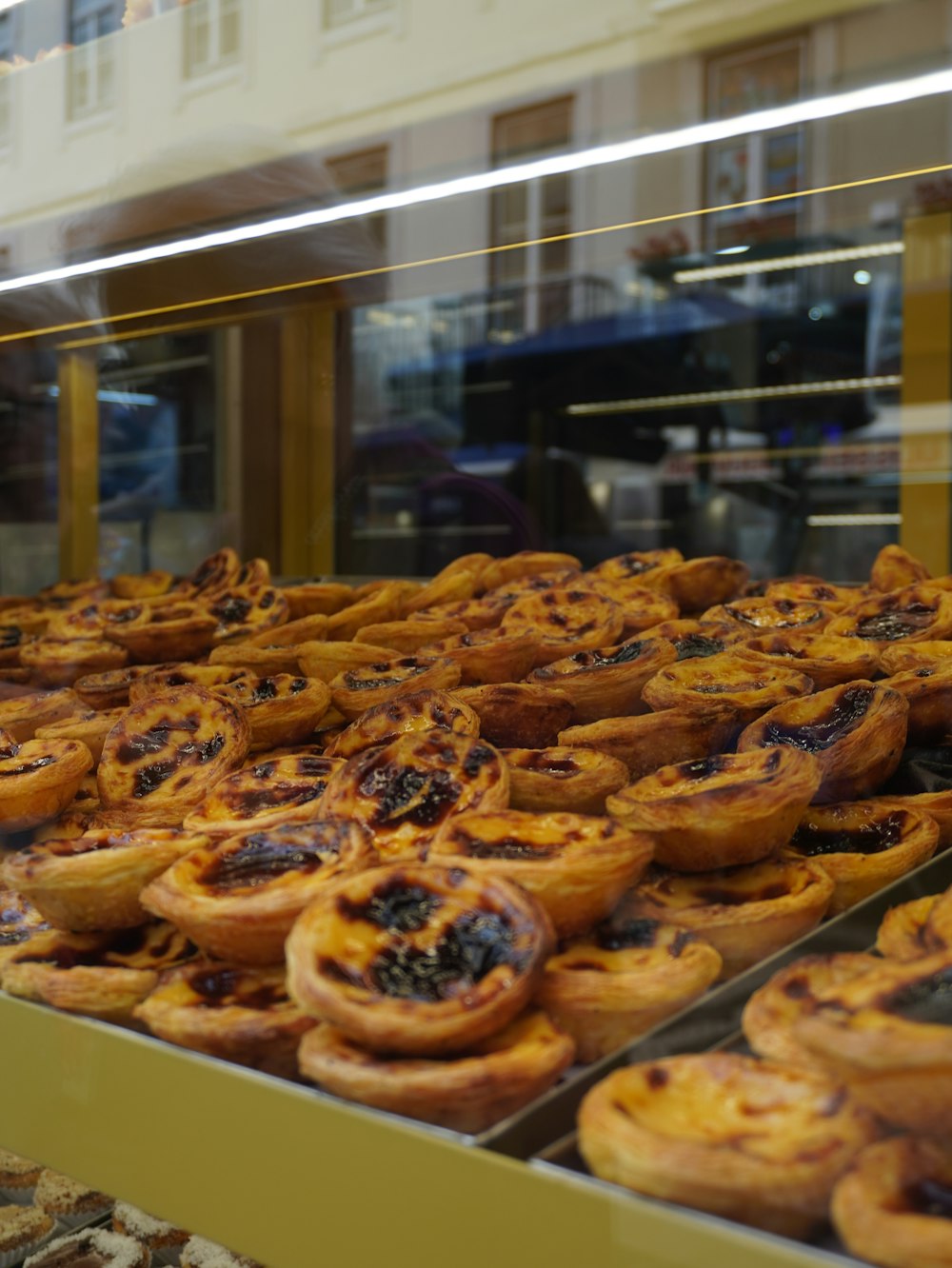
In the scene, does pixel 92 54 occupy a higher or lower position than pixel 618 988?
higher

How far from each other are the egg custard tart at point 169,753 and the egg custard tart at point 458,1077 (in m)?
0.39

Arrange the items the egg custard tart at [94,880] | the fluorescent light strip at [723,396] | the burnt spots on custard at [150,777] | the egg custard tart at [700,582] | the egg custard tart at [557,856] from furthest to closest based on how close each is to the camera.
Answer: the fluorescent light strip at [723,396]
the egg custard tart at [700,582]
the burnt spots on custard at [150,777]
the egg custard tart at [94,880]
the egg custard tart at [557,856]

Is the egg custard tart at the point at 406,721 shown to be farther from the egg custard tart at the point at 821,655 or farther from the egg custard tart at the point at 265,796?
the egg custard tart at the point at 821,655

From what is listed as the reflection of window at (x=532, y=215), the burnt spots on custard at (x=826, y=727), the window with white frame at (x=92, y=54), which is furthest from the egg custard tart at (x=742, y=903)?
the window with white frame at (x=92, y=54)

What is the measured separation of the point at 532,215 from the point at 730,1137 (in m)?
1.09

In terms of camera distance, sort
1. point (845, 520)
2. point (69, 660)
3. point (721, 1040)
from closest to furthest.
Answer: point (721, 1040)
point (69, 660)
point (845, 520)

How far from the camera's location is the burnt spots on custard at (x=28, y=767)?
1.11 meters

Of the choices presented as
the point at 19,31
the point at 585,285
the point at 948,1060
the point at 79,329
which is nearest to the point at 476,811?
the point at 948,1060

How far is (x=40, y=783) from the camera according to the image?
1094 millimetres

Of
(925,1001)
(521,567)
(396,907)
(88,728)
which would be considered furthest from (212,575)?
(925,1001)

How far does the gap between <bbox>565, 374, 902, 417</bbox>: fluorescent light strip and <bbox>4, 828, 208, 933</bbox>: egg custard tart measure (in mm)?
1991

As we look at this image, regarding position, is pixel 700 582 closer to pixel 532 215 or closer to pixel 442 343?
pixel 532 215

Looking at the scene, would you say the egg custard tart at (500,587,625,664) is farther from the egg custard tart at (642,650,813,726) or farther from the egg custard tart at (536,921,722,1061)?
the egg custard tart at (536,921,722,1061)

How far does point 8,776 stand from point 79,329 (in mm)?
1051
